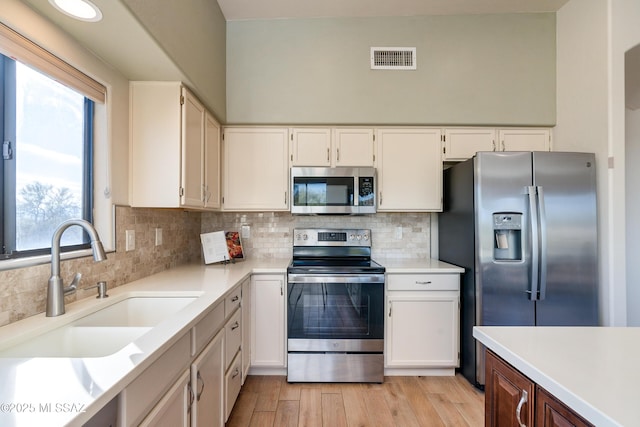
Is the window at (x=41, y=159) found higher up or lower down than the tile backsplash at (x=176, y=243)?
higher up

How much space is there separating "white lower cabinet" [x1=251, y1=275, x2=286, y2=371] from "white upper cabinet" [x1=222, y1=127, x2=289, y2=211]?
73 cm

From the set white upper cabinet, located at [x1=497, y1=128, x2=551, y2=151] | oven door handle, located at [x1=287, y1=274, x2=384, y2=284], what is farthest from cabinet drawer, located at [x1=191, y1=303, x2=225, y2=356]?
white upper cabinet, located at [x1=497, y1=128, x2=551, y2=151]

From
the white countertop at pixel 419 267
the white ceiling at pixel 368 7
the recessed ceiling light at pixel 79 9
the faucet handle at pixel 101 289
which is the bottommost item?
the white countertop at pixel 419 267

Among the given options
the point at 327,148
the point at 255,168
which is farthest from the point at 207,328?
the point at 327,148

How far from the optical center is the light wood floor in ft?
6.06

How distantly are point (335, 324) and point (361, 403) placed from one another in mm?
541

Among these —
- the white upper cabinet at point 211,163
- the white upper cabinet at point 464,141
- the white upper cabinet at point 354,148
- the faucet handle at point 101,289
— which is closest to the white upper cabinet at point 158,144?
the white upper cabinet at point 211,163

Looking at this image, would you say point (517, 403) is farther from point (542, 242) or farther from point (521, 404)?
point (542, 242)

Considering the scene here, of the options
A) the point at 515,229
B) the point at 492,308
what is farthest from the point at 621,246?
the point at 492,308

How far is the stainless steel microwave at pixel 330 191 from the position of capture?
2494mm

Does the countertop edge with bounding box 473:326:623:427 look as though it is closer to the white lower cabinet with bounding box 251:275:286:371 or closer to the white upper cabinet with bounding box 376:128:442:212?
the white lower cabinet with bounding box 251:275:286:371

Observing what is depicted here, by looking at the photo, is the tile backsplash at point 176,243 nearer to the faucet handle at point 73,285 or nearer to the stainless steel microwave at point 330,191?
the faucet handle at point 73,285

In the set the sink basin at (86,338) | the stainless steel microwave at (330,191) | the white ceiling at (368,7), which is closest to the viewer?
the sink basin at (86,338)

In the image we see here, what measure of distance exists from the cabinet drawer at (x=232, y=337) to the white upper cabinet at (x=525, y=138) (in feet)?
8.60
